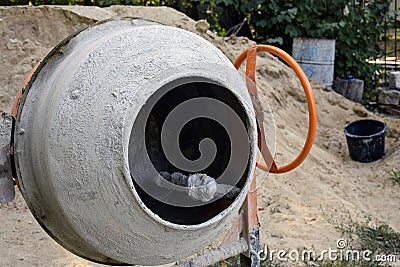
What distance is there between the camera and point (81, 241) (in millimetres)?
1745

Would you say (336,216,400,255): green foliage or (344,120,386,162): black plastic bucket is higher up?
(344,120,386,162): black plastic bucket

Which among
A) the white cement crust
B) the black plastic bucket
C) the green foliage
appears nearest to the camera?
the white cement crust

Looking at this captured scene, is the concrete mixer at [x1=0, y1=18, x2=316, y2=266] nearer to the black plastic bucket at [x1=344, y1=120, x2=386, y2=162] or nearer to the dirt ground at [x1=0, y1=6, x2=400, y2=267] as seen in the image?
the dirt ground at [x1=0, y1=6, x2=400, y2=267]

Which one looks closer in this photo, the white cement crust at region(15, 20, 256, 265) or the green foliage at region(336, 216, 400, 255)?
the white cement crust at region(15, 20, 256, 265)

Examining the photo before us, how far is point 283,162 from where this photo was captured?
4.21 m

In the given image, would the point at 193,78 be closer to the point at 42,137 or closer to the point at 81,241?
the point at 42,137

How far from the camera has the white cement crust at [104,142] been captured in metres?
1.60

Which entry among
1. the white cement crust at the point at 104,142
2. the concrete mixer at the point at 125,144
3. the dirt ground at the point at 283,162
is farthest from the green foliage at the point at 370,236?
the white cement crust at the point at 104,142

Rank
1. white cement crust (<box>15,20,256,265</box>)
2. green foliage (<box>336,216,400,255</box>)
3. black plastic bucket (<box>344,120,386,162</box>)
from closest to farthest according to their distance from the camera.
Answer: white cement crust (<box>15,20,256,265</box>) < green foliage (<box>336,216,400,255</box>) < black plastic bucket (<box>344,120,386,162</box>)

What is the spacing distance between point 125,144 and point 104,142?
6cm

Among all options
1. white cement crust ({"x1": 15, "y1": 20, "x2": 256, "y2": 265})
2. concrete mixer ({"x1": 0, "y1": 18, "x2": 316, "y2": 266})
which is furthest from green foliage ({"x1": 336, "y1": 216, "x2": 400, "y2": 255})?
white cement crust ({"x1": 15, "y1": 20, "x2": 256, "y2": 265})

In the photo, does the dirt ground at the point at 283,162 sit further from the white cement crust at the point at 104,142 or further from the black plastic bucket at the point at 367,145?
the white cement crust at the point at 104,142

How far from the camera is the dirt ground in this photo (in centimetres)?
328

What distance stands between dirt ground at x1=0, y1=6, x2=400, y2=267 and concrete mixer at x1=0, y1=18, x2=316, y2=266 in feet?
3.51
